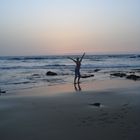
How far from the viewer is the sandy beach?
20.6ft

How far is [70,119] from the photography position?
7.75 m

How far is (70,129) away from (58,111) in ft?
7.07

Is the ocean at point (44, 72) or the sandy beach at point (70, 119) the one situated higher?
the sandy beach at point (70, 119)

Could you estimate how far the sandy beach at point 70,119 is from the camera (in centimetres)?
Result: 629

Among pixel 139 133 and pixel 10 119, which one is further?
pixel 10 119

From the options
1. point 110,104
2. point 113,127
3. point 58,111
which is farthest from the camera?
point 110,104

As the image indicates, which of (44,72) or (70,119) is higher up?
(70,119)

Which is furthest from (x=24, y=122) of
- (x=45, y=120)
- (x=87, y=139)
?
(x=87, y=139)

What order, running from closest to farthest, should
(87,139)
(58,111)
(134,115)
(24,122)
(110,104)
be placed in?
(87,139), (24,122), (134,115), (58,111), (110,104)

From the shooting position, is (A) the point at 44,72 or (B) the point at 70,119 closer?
(B) the point at 70,119

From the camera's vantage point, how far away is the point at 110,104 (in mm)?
9914

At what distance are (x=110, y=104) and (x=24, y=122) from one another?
11.6ft

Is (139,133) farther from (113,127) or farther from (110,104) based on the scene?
(110,104)

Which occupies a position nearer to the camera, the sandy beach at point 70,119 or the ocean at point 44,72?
the sandy beach at point 70,119
